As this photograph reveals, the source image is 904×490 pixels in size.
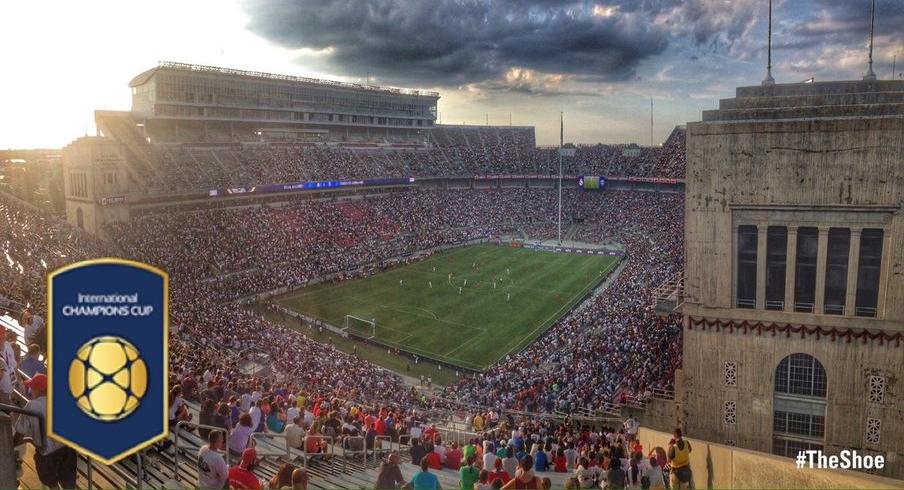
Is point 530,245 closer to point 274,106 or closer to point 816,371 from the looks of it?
point 274,106

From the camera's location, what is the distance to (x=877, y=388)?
707 inches

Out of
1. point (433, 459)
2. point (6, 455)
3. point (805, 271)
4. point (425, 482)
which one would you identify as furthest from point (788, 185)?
point (6, 455)

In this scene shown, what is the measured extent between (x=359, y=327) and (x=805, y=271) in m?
24.6

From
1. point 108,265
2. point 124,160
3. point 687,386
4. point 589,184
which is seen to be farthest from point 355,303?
point 589,184

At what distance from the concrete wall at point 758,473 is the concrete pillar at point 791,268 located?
25.6 ft

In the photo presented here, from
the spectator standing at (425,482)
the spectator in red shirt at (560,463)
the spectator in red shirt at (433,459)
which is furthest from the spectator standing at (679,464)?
the spectator in red shirt at (433,459)

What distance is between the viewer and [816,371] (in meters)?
18.5

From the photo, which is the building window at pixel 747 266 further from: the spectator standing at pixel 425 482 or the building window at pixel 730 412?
the spectator standing at pixel 425 482

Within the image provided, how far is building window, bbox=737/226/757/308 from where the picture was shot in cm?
1931

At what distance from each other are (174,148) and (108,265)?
59308 millimetres

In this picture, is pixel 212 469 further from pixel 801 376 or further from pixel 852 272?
pixel 852 272

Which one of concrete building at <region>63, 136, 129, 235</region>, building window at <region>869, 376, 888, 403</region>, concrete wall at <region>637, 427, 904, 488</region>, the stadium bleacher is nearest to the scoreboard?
the stadium bleacher

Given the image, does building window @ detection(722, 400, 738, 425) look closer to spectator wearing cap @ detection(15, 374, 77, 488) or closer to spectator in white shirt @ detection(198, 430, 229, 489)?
spectator in white shirt @ detection(198, 430, 229, 489)

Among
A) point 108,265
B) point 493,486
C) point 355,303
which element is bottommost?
point 355,303
